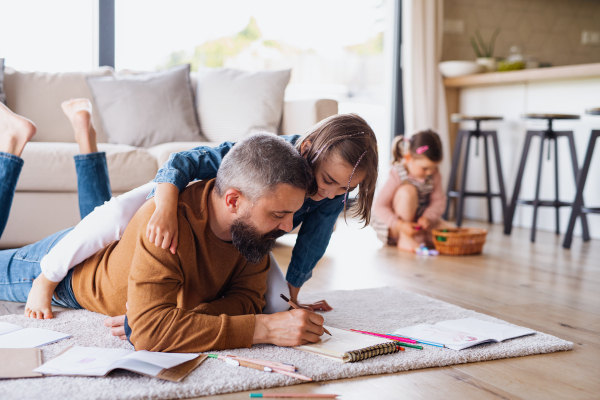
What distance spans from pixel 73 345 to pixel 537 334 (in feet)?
4.08

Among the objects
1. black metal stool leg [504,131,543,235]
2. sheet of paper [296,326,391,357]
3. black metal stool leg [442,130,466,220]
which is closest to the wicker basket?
black metal stool leg [504,131,543,235]

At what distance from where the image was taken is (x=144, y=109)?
10.6 feet

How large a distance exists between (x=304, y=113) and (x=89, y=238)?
1821 millimetres

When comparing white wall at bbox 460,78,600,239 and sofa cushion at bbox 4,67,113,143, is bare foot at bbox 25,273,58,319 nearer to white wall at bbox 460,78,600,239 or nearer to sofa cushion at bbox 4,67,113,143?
sofa cushion at bbox 4,67,113,143

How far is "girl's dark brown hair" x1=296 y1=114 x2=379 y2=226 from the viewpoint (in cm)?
153

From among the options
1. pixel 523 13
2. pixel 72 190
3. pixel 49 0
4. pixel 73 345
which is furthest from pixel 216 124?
pixel 523 13

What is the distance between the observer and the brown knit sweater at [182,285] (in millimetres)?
1246

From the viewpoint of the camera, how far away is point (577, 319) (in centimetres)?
186

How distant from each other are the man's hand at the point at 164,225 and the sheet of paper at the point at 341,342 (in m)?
0.41

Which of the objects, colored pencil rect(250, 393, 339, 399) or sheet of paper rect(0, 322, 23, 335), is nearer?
colored pencil rect(250, 393, 339, 399)

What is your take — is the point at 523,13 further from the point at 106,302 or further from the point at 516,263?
the point at 106,302

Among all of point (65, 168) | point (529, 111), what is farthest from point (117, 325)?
point (529, 111)

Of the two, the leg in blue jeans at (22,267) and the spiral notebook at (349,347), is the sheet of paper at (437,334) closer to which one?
the spiral notebook at (349,347)

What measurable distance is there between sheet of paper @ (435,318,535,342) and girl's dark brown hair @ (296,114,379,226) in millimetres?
412
